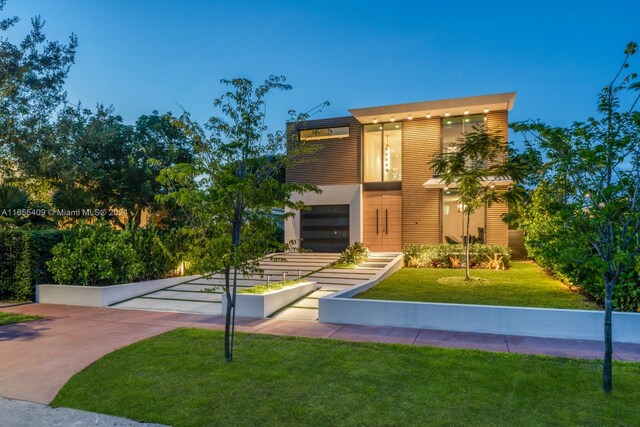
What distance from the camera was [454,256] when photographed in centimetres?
1419

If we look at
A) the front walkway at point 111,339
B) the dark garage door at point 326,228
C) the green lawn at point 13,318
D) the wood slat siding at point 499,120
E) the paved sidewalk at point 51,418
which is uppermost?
the wood slat siding at point 499,120

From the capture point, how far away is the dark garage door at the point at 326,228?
56.9 feet

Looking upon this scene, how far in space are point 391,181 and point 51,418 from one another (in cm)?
1513

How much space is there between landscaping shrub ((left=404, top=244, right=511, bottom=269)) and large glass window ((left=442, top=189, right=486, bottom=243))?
114cm

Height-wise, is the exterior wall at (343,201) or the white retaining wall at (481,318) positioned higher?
the exterior wall at (343,201)

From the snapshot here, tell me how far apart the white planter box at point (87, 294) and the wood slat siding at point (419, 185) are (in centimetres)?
1097

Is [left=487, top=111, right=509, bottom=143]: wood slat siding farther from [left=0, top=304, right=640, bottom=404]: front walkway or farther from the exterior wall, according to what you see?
[left=0, top=304, right=640, bottom=404]: front walkway

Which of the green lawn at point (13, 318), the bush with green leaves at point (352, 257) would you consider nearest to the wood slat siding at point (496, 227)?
the bush with green leaves at point (352, 257)

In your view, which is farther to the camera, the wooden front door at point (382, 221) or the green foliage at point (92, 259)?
the wooden front door at point (382, 221)

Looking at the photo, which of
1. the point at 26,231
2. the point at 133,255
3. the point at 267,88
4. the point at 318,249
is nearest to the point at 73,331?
the point at 133,255

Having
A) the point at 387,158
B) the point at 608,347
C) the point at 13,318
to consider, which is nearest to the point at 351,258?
the point at 387,158

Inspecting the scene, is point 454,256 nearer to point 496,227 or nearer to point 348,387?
point 496,227

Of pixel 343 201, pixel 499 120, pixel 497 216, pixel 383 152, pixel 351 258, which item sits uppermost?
pixel 499 120

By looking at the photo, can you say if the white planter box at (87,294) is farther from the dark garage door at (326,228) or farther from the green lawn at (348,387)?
the dark garage door at (326,228)
